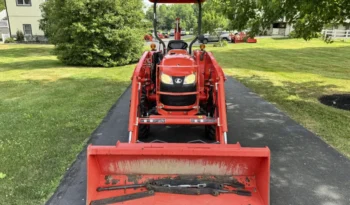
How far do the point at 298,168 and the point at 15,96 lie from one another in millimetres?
7020

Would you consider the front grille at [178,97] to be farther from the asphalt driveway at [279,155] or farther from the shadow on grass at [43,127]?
the shadow on grass at [43,127]

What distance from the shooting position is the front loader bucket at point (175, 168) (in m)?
2.93

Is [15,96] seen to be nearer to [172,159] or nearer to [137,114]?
[137,114]

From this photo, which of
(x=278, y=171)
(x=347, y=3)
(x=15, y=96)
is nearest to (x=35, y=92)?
(x=15, y=96)

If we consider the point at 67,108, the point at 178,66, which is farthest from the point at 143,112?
the point at 67,108

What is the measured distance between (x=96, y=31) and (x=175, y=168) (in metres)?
10.3

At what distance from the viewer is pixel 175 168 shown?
3146 mm

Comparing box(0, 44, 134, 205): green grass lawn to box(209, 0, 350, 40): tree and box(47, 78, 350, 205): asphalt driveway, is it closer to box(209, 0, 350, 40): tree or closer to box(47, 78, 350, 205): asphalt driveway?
box(47, 78, 350, 205): asphalt driveway

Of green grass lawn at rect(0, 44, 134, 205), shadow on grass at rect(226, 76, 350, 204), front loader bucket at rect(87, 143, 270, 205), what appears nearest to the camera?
front loader bucket at rect(87, 143, 270, 205)

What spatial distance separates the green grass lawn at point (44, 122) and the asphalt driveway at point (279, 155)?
22 cm

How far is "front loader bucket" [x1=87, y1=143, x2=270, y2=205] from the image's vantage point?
9.62 ft

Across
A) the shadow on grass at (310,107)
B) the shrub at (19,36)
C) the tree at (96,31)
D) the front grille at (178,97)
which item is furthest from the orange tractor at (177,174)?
the shrub at (19,36)

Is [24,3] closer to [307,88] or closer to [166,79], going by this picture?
[307,88]

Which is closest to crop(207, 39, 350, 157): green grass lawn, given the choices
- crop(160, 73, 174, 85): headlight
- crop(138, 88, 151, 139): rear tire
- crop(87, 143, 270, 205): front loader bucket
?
crop(87, 143, 270, 205): front loader bucket
